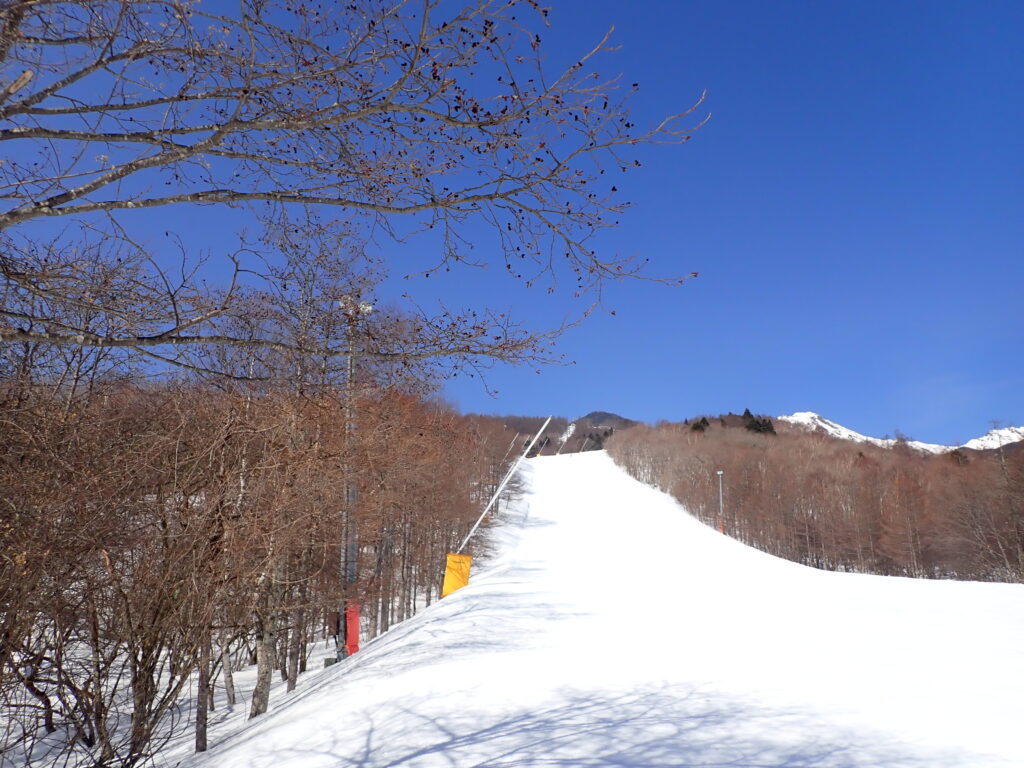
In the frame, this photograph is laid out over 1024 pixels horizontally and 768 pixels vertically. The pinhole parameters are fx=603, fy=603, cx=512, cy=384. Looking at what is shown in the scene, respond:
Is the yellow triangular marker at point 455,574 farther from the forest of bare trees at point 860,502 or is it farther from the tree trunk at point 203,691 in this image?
the forest of bare trees at point 860,502

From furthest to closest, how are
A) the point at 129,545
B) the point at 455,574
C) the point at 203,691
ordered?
the point at 455,574 < the point at 203,691 < the point at 129,545

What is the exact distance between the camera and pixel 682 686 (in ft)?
18.6

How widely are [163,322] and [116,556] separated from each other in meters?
3.02

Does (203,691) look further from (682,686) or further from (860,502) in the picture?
(860,502)

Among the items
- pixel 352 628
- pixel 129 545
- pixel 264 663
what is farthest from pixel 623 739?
pixel 352 628

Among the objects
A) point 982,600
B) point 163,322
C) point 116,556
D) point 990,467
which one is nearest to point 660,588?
point 982,600

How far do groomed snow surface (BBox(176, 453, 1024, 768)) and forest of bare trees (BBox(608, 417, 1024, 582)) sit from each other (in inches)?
1344

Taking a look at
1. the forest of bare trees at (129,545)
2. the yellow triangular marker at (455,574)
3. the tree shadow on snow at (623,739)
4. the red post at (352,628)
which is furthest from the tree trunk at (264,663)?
the tree shadow on snow at (623,739)

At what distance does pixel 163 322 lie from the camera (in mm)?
3881

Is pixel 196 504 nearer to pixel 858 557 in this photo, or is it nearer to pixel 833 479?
pixel 858 557

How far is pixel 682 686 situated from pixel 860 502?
5197 cm

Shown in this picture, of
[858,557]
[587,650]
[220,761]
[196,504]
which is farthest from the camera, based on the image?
[858,557]

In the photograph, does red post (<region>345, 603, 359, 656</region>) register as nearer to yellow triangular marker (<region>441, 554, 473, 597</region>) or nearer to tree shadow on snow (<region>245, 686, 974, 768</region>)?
yellow triangular marker (<region>441, 554, 473, 597</region>)

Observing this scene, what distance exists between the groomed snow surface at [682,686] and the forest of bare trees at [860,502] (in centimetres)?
3413
